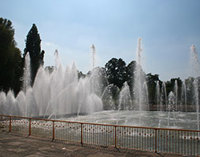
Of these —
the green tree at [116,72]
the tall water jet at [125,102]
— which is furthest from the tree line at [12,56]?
the green tree at [116,72]

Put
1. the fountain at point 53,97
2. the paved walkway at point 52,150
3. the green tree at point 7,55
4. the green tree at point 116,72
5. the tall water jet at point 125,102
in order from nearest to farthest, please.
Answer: the paved walkway at point 52,150 < the fountain at point 53,97 < the green tree at point 7,55 < the tall water jet at point 125,102 < the green tree at point 116,72

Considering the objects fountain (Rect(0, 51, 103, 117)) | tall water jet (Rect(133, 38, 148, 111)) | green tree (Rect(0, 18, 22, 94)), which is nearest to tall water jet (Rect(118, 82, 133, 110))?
tall water jet (Rect(133, 38, 148, 111))

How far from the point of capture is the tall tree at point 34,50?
4172 cm

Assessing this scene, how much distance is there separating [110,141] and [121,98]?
123ft

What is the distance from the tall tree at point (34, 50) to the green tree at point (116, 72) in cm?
3537

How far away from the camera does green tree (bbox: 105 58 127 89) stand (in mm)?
72812

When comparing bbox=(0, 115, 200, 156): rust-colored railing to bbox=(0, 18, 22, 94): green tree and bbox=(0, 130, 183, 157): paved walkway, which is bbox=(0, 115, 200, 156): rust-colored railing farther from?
bbox=(0, 18, 22, 94): green tree

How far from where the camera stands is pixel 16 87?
133 ft

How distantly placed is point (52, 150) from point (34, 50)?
37.0 m

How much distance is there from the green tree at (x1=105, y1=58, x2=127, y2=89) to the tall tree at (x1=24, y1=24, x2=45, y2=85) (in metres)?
35.4

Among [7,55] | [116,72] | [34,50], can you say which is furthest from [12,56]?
[116,72]

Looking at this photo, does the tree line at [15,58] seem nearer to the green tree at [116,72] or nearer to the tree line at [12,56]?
the tree line at [12,56]

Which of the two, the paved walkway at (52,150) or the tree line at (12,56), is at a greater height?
the tree line at (12,56)

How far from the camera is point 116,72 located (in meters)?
74.4
